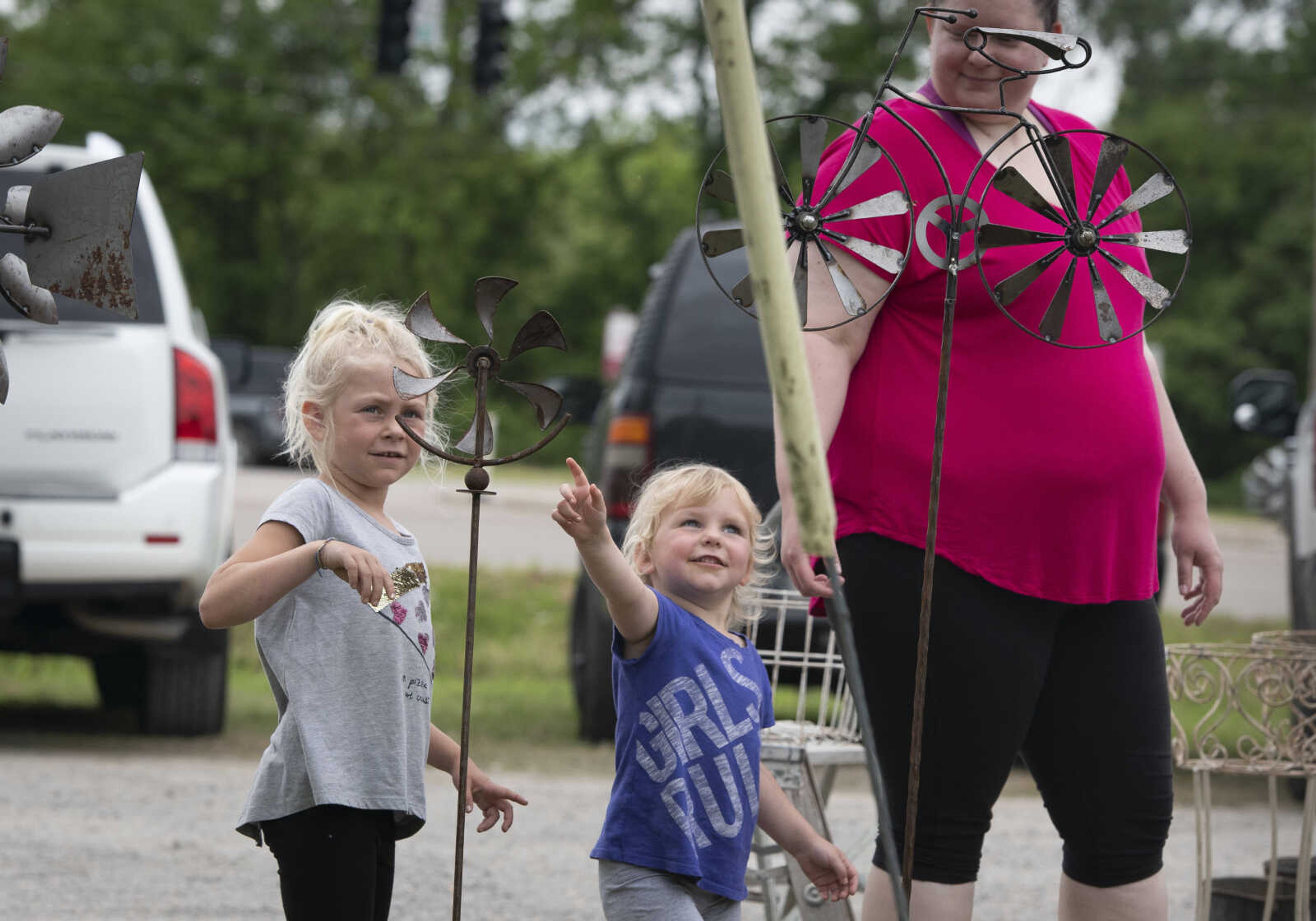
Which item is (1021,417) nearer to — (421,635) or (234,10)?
(421,635)

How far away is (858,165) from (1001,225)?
0.22m

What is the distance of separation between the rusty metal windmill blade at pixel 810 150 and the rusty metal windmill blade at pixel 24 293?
106cm

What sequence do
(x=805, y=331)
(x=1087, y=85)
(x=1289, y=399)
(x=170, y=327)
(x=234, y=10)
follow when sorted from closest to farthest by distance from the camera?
1. (x=805, y=331)
2. (x=170, y=327)
3. (x=1289, y=399)
4. (x=1087, y=85)
5. (x=234, y=10)

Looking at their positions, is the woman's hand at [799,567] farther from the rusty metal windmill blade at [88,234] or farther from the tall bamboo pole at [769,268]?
the rusty metal windmill blade at [88,234]

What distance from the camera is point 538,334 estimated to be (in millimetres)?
2473

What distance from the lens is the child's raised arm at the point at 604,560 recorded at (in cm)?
237

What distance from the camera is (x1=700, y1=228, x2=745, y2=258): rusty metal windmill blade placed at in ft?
8.44

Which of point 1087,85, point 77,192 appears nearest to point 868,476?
point 77,192

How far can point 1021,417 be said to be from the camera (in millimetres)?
2613

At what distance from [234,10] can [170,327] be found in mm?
35110

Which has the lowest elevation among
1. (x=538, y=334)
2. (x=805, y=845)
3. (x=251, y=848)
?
(x=251, y=848)

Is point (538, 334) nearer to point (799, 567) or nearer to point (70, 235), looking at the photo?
point (799, 567)

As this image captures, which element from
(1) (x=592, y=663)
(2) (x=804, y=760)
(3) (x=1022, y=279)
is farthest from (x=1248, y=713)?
(1) (x=592, y=663)

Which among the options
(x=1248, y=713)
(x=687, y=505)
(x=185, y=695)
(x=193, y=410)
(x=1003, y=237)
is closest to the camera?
(x=1003, y=237)
